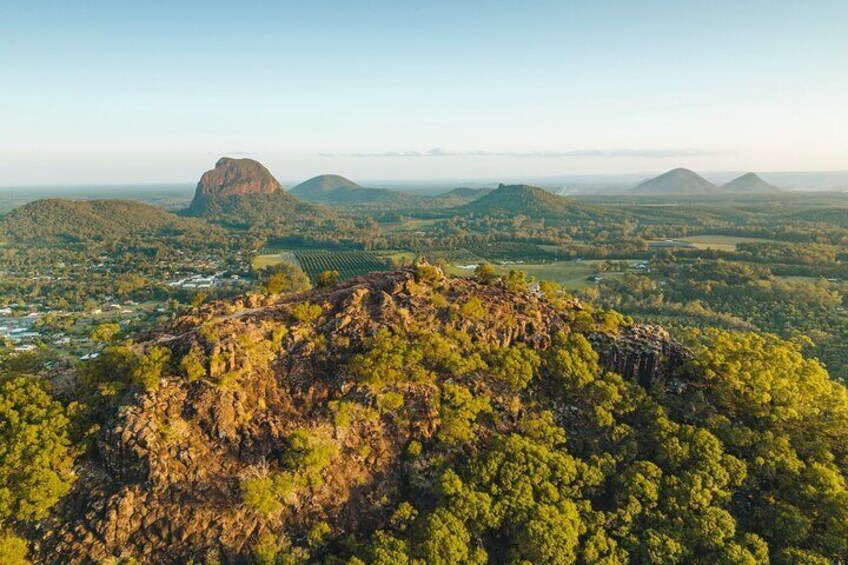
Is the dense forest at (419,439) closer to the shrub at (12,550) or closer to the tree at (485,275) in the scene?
the shrub at (12,550)

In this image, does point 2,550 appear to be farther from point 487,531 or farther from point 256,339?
point 487,531

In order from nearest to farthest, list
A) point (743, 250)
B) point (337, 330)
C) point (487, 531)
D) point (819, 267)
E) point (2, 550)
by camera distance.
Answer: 1. point (2, 550)
2. point (487, 531)
3. point (337, 330)
4. point (819, 267)
5. point (743, 250)

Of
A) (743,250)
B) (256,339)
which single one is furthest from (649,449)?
(743,250)

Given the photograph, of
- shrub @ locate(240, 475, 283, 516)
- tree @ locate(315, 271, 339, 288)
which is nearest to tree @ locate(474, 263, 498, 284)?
tree @ locate(315, 271, 339, 288)

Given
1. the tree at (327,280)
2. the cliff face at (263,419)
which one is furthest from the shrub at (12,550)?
the tree at (327,280)

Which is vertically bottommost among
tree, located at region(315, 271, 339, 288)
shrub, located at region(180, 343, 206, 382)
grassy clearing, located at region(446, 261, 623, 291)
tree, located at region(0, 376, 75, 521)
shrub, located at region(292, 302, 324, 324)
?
grassy clearing, located at region(446, 261, 623, 291)

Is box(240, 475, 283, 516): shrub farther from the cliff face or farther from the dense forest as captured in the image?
the cliff face
